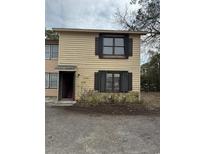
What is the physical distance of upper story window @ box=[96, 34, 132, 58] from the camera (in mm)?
11164

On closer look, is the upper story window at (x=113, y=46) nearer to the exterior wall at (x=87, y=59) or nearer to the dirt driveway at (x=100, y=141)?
the exterior wall at (x=87, y=59)

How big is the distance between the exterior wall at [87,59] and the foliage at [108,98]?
16.5 inches

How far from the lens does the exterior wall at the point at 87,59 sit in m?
11.2

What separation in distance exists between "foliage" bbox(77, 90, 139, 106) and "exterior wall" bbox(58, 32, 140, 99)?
16.5 inches

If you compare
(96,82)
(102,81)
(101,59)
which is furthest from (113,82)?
(101,59)

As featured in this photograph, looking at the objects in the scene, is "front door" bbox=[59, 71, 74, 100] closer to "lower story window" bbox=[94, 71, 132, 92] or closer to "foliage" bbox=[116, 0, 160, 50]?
"lower story window" bbox=[94, 71, 132, 92]

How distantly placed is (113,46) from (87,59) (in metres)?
1.60

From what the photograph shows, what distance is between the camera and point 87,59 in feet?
37.0
